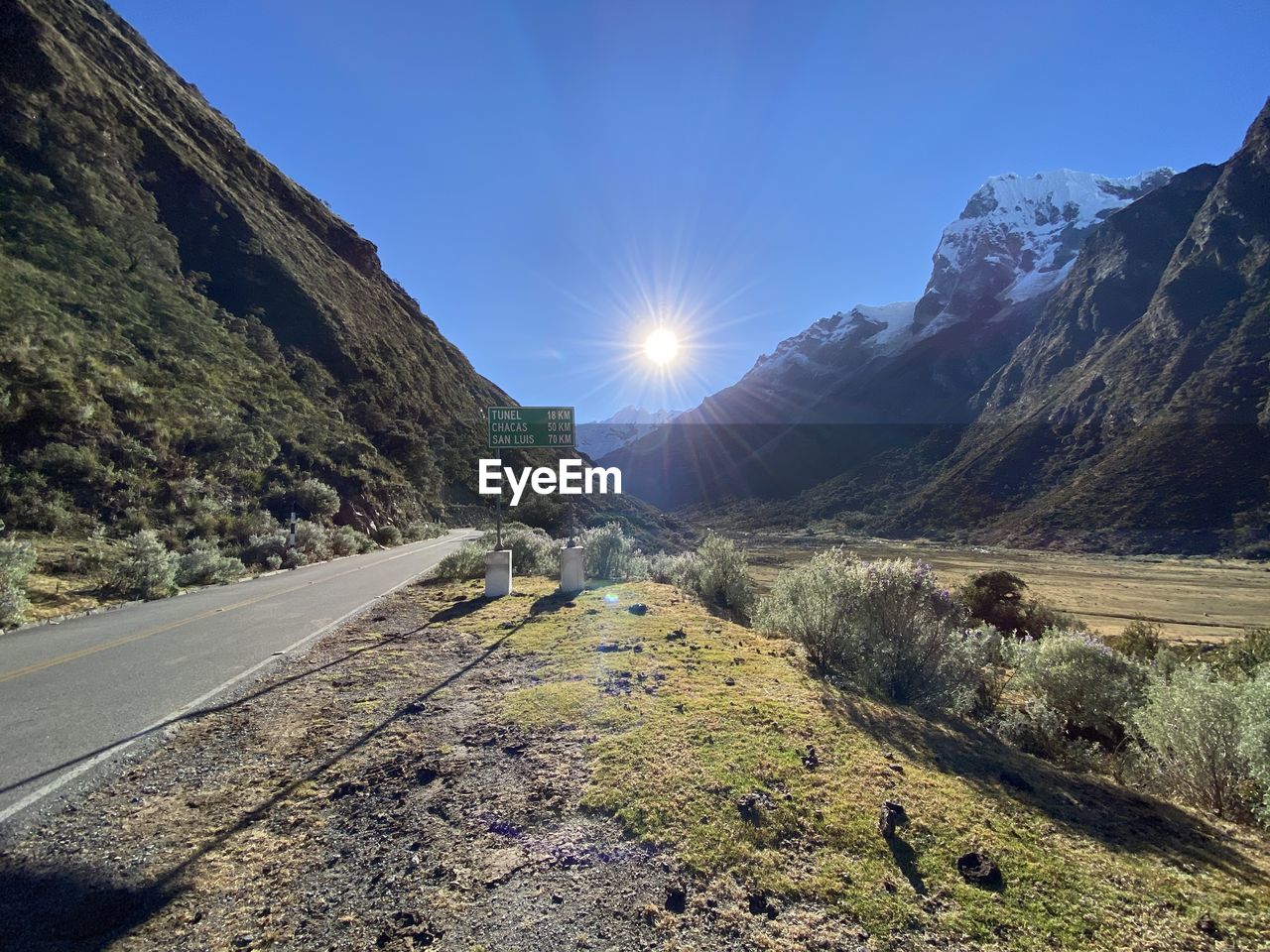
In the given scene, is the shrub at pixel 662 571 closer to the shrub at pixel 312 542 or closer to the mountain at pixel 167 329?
the shrub at pixel 312 542

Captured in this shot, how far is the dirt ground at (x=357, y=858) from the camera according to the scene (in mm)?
2457

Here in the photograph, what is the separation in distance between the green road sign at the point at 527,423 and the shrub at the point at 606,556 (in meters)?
3.76

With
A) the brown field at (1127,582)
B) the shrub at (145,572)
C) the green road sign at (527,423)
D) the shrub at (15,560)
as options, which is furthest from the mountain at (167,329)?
the brown field at (1127,582)

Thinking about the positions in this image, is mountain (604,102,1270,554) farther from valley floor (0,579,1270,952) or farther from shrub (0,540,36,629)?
shrub (0,540,36,629)

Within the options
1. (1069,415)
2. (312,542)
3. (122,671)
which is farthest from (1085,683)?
(1069,415)

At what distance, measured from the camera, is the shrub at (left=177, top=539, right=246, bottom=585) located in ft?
41.7

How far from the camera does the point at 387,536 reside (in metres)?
27.1

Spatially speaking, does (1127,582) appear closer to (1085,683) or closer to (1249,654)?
(1249,654)

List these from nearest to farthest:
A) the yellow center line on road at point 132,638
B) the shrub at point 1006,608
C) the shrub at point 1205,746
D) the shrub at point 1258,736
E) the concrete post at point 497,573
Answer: the shrub at point 1258,736 < the shrub at point 1205,746 < the yellow center line on road at point 132,638 < the concrete post at point 497,573 < the shrub at point 1006,608

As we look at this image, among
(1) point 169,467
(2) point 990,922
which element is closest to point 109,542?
(1) point 169,467

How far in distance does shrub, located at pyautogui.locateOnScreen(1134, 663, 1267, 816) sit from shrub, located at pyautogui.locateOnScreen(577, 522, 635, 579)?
36.4ft

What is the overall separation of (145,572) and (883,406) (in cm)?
16068

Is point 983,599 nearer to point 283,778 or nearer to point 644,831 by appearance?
point 644,831

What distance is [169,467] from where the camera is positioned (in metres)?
16.9
